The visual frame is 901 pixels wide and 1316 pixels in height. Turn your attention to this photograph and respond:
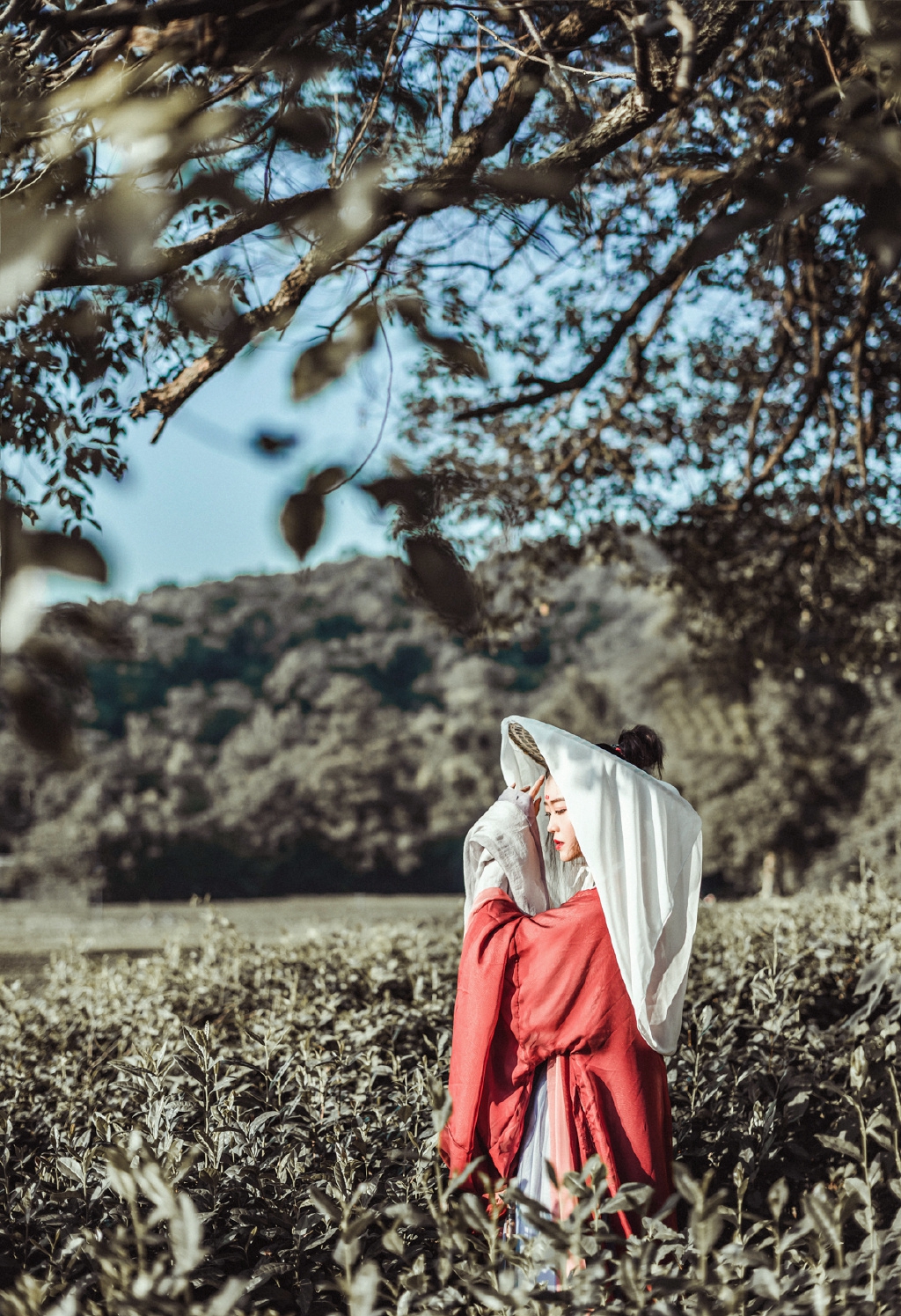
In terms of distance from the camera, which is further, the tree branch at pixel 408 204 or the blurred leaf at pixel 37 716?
the tree branch at pixel 408 204

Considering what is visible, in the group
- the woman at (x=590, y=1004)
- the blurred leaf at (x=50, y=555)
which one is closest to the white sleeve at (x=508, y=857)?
the woman at (x=590, y=1004)

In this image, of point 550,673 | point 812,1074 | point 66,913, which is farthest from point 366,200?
point 550,673

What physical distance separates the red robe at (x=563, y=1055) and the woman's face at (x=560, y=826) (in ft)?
0.53

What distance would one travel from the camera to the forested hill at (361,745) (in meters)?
22.5

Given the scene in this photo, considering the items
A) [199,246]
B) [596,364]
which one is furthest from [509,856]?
[596,364]

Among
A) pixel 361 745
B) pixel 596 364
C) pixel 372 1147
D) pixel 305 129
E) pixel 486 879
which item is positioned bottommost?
pixel 372 1147

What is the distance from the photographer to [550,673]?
1396 inches

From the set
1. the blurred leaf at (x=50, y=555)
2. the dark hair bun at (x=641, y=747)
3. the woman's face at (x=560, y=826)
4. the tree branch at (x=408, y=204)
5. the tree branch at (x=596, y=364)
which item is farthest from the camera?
the tree branch at (x=596, y=364)

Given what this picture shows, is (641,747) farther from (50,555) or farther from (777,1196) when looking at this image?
(50,555)

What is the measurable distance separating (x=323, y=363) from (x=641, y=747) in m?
1.41

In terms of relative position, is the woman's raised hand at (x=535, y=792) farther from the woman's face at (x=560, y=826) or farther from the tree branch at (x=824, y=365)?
the tree branch at (x=824, y=365)

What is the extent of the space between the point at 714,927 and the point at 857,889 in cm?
82

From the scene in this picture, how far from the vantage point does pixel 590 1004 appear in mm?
2143

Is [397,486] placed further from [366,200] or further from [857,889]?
[857,889]
